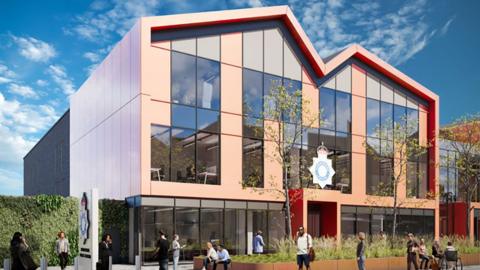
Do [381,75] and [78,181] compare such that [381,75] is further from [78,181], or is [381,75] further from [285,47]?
[78,181]

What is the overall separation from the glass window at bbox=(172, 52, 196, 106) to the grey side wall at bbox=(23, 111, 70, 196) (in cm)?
2114

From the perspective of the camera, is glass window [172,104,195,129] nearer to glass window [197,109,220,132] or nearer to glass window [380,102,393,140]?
glass window [197,109,220,132]

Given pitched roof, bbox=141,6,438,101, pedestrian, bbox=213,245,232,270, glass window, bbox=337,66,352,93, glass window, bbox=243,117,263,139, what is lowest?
pedestrian, bbox=213,245,232,270

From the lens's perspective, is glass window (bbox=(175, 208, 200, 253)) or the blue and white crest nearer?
glass window (bbox=(175, 208, 200, 253))

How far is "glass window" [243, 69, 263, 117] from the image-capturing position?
102 ft

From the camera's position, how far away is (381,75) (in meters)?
38.7

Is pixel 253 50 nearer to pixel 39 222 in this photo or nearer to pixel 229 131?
pixel 229 131

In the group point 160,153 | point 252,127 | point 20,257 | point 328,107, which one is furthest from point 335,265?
point 328,107

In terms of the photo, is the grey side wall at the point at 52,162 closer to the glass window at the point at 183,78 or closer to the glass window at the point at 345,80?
the glass window at the point at 183,78

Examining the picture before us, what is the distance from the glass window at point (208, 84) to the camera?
29.3 m

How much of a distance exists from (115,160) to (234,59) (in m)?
8.69

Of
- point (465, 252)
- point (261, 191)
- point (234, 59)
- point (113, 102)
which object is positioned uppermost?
point (234, 59)

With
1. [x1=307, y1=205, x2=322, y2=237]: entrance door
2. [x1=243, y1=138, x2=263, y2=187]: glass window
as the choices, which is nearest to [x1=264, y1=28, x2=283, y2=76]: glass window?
[x1=243, y1=138, x2=263, y2=187]: glass window

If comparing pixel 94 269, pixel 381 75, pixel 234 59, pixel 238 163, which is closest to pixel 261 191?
pixel 238 163
